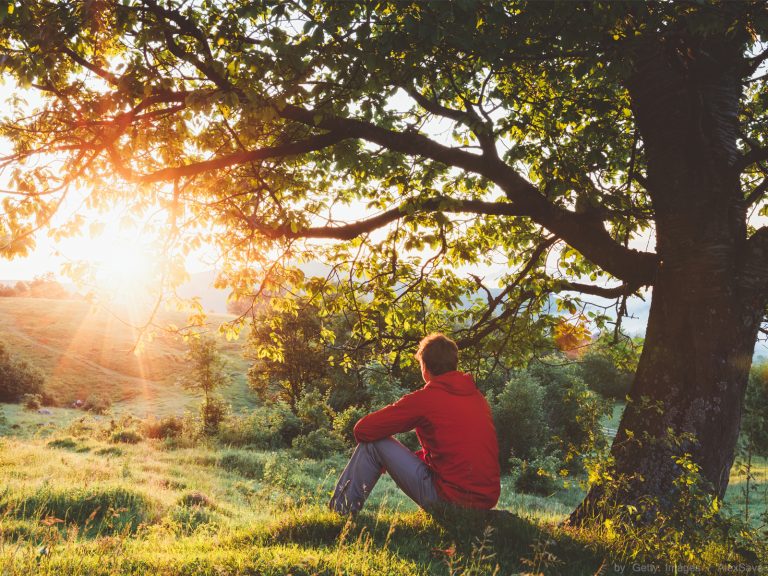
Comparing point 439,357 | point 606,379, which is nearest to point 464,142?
point 439,357

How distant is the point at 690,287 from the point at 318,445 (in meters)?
17.7

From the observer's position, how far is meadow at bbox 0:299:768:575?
10.8 feet

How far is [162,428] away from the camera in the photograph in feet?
79.8

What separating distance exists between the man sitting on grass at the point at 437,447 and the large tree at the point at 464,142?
4.20 feet

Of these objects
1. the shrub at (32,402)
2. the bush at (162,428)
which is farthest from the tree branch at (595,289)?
the shrub at (32,402)

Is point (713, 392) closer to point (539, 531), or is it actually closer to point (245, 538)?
point (539, 531)

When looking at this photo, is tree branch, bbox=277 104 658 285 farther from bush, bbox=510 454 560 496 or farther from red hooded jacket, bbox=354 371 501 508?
bush, bbox=510 454 560 496

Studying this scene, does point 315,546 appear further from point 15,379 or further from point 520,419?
point 15,379

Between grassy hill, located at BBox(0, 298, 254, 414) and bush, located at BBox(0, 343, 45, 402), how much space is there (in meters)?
1.59

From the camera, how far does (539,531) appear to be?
4137 mm

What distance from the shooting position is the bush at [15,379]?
35062 mm

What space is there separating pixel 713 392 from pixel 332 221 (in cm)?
473

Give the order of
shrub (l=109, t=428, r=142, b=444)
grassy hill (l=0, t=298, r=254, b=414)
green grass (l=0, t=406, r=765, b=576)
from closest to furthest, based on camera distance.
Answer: green grass (l=0, t=406, r=765, b=576) < shrub (l=109, t=428, r=142, b=444) < grassy hill (l=0, t=298, r=254, b=414)

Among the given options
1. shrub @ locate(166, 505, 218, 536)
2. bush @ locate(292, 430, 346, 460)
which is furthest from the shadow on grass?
bush @ locate(292, 430, 346, 460)
